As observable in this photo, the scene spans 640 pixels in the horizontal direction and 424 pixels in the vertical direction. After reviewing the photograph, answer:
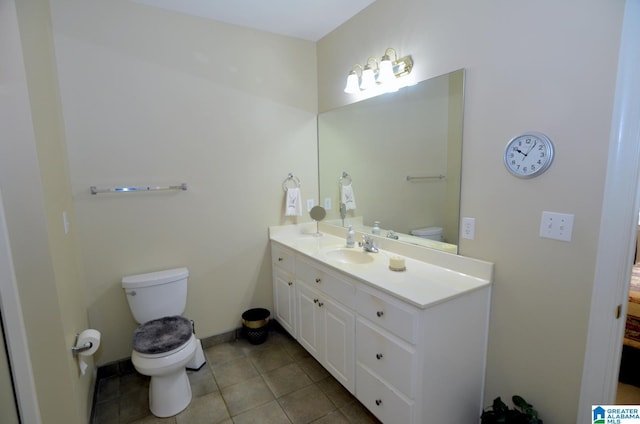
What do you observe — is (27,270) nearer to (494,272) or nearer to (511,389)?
(494,272)

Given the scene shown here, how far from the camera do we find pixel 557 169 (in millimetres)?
1267

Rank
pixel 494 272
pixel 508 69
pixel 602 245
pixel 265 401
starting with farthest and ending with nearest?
1. pixel 265 401
2. pixel 494 272
3. pixel 508 69
4. pixel 602 245

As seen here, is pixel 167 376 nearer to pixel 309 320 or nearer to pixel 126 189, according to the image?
pixel 309 320

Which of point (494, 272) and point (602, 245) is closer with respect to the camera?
point (602, 245)

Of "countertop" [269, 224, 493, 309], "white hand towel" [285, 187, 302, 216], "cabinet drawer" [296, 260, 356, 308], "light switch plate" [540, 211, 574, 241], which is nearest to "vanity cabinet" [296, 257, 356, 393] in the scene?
"cabinet drawer" [296, 260, 356, 308]

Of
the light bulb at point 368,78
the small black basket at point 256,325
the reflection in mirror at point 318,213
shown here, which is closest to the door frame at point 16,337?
the small black basket at point 256,325

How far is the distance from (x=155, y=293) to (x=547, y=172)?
2365mm

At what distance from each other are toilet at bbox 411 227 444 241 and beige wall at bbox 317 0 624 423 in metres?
0.17

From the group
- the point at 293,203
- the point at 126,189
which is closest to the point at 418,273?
the point at 293,203

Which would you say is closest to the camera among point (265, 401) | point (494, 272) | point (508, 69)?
point (508, 69)

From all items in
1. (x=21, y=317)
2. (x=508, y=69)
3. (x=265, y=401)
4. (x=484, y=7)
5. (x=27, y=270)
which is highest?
(x=484, y=7)

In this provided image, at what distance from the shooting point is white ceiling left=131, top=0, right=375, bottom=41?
80.1 inches

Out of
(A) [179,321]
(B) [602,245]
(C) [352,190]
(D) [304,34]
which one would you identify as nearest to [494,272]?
(B) [602,245]

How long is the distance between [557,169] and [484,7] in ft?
2.80
